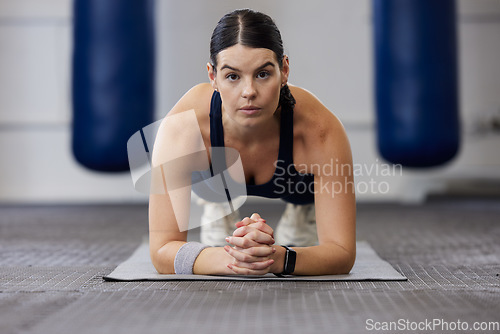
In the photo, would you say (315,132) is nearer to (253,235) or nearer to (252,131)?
(252,131)

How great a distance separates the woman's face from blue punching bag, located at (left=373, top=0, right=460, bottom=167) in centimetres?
153

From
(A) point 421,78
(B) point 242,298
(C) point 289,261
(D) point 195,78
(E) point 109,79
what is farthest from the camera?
(D) point 195,78

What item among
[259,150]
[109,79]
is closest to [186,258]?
[259,150]

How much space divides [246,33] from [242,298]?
54 centimetres

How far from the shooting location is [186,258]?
51.3 inches

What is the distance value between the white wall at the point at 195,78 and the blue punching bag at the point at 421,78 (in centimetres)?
148

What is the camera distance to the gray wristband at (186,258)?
4.27 feet

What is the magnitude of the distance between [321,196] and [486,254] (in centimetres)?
74

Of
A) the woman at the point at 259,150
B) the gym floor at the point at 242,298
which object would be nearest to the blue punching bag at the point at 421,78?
the gym floor at the point at 242,298

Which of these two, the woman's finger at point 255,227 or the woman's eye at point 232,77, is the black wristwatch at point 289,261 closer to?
the woman's finger at point 255,227

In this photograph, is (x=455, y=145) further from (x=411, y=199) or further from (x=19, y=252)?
(x=19, y=252)

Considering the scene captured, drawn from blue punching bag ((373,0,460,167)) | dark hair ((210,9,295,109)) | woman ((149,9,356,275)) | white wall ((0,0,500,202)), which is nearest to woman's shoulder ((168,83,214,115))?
woman ((149,9,356,275))

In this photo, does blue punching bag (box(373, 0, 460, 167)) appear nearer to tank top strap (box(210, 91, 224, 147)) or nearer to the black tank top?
the black tank top

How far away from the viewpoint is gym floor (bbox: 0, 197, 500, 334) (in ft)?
3.11
